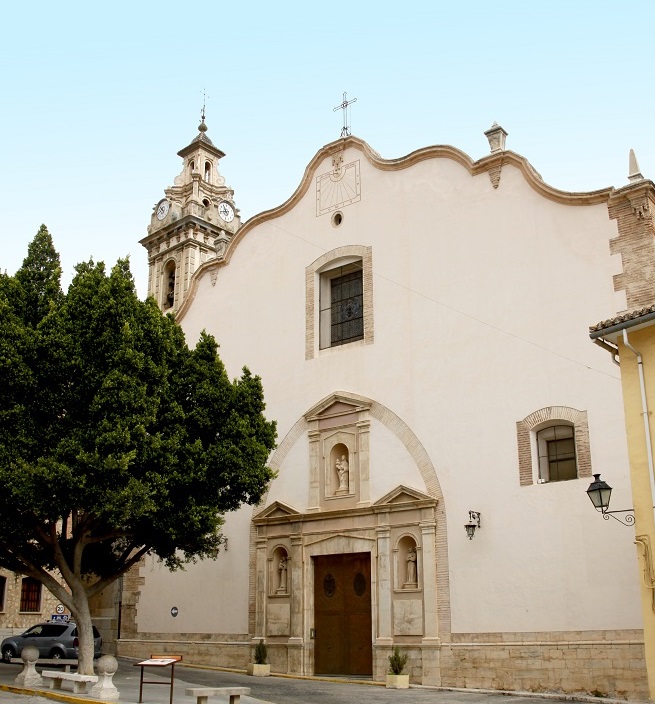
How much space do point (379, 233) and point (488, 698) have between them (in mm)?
10296

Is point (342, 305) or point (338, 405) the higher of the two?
point (342, 305)

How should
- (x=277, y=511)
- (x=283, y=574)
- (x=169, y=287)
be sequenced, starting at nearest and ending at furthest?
(x=283, y=574) < (x=277, y=511) < (x=169, y=287)

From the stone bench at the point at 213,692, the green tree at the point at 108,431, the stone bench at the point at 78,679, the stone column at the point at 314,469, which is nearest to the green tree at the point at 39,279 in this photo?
the green tree at the point at 108,431

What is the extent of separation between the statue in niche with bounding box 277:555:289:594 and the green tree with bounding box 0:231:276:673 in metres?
3.33

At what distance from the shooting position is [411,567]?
698 inches

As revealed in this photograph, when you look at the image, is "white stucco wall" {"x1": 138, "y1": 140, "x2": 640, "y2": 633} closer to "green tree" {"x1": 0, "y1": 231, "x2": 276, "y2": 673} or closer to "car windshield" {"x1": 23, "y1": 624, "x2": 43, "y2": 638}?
"green tree" {"x1": 0, "y1": 231, "x2": 276, "y2": 673}

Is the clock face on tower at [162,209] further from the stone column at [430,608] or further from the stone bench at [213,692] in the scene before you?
the stone bench at [213,692]

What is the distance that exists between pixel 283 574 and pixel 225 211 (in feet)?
65.1

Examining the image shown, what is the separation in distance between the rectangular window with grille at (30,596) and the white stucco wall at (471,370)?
17.6 meters

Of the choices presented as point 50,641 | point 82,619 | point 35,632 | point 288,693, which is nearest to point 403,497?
point 288,693

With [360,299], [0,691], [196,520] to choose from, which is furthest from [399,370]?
[0,691]

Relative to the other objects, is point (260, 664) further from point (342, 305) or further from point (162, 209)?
point (162, 209)

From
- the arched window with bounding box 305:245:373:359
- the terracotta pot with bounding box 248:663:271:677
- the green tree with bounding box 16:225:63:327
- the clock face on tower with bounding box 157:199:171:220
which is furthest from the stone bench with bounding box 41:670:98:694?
the clock face on tower with bounding box 157:199:171:220

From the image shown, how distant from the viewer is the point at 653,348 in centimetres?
1256
